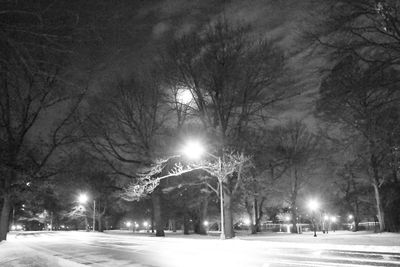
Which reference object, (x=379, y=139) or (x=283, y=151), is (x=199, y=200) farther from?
(x=379, y=139)

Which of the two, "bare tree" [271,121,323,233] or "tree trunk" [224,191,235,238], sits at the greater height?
"bare tree" [271,121,323,233]

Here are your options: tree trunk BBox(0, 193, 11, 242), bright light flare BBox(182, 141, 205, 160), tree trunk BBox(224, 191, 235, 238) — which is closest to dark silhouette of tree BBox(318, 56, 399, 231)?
bright light flare BBox(182, 141, 205, 160)

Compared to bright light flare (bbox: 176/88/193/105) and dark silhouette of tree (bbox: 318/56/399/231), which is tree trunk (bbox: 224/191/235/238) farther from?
dark silhouette of tree (bbox: 318/56/399/231)

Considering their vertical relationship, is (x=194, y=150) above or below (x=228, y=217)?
above

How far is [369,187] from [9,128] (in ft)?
129

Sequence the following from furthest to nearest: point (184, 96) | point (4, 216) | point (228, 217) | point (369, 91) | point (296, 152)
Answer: point (296, 152) → point (184, 96) → point (4, 216) → point (228, 217) → point (369, 91)

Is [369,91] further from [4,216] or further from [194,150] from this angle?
[4,216]

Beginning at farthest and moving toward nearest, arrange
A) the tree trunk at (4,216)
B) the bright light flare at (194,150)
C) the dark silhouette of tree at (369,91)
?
the tree trunk at (4,216) → the bright light flare at (194,150) → the dark silhouette of tree at (369,91)

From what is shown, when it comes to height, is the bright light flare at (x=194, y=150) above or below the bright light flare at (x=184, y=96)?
below

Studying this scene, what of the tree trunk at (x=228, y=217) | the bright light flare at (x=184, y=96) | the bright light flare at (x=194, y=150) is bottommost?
the tree trunk at (x=228, y=217)

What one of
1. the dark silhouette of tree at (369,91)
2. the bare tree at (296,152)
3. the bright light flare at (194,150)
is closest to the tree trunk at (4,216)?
the bright light flare at (194,150)

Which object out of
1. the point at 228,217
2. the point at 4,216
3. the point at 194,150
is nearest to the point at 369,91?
the point at 194,150

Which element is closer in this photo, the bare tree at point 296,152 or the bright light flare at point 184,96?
the bright light flare at point 184,96

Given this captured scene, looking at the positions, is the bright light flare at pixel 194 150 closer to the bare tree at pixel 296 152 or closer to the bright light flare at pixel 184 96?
the bright light flare at pixel 184 96
